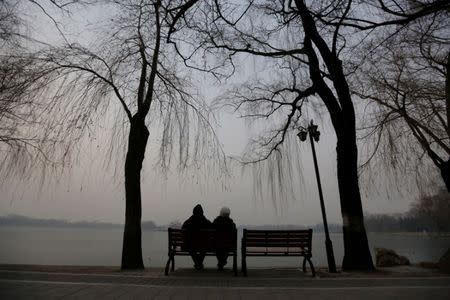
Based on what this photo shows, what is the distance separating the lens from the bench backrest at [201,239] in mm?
11586

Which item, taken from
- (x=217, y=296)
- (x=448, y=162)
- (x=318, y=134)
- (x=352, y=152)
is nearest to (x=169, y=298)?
(x=217, y=296)

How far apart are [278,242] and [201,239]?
1695mm

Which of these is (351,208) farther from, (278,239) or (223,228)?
(223,228)

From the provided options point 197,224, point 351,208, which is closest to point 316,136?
point 351,208

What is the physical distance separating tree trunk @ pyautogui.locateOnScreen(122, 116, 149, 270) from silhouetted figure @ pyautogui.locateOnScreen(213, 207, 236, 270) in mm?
2693

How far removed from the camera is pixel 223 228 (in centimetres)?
1226

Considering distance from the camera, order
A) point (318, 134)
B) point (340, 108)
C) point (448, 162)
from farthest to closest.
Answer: point (448, 162)
point (318, 134)
point (340, 108)

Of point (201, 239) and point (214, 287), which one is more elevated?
point (201, 239)

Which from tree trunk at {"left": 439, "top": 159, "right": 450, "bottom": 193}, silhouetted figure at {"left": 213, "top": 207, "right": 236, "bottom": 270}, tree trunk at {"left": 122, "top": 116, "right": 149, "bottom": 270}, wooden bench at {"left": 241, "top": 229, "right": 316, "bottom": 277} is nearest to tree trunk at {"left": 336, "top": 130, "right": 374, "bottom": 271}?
wooden bench at {"left": 241, "top": 229, "right": 316, "bottom": 277}

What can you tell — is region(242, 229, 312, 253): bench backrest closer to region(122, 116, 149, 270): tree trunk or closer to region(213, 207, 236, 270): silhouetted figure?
region(213, 207, 236, 270): silhouetted figure

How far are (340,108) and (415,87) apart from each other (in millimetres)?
5727

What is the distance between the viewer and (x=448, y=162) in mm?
17594

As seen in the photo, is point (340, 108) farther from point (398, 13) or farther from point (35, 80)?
point (35, 80)

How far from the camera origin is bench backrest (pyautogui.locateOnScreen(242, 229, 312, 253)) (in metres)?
11.5
